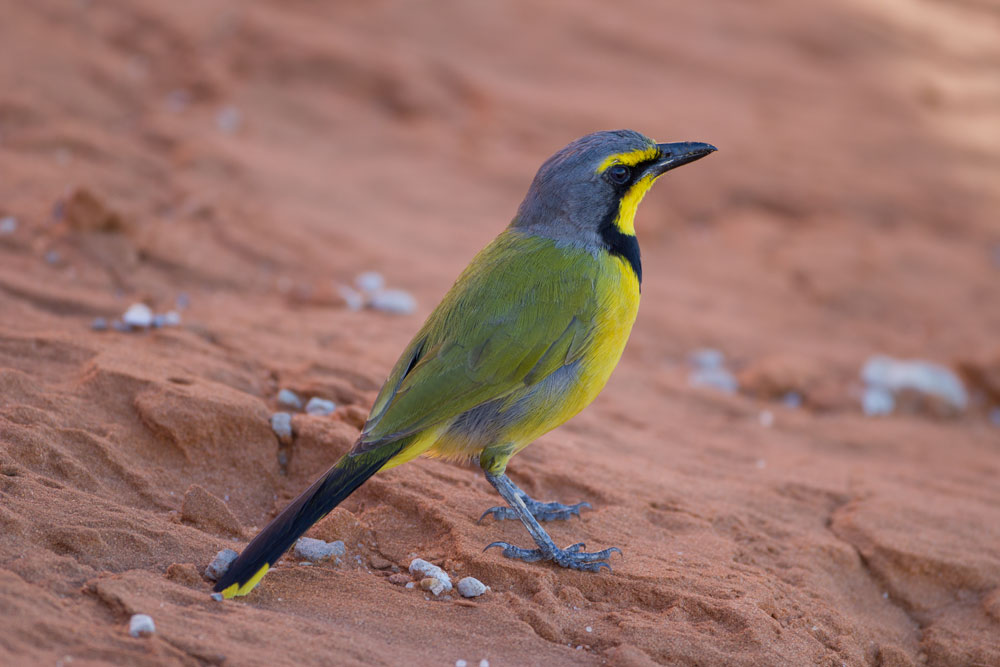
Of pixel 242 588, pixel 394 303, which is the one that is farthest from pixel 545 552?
pixel 394 303

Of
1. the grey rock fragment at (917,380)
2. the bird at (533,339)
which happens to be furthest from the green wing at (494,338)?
the grey rock fragment at (917,380)

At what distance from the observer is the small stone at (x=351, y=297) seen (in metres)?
6.01

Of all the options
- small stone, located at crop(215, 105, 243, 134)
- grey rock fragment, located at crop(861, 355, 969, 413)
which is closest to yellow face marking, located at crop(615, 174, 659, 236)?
grey rock fragment, located at crop(861, 355, 969, 413)

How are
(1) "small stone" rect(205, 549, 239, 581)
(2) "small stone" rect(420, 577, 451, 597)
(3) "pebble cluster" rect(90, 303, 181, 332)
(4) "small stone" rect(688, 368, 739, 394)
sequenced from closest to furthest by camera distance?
→ (1) "small stone" rect(205, 549, 239, 581)
(2) "small stone" rect(420, 577, 451, 597)
(3) "pebble cluster" rect(90, 303, 181, 332)
(4) "small stone" rect(688, 368, 739, 394)

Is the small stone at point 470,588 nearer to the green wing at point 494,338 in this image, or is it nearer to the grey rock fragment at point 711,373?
the green wing at point 494,338

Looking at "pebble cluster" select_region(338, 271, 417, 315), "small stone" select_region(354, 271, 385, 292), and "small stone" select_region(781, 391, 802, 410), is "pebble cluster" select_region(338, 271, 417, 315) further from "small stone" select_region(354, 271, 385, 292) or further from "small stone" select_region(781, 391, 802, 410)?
"small stone" select_region(781, 391, 802, 410)

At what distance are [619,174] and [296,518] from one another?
6.49ft

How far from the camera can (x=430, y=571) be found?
11.4 ft

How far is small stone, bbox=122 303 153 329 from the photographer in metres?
4.88

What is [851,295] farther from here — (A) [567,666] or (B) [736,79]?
(A) [567,666]

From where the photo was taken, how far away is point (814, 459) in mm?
5234

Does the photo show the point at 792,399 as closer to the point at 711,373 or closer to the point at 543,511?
the point at 711,373

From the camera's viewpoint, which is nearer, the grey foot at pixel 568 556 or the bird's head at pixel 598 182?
the grey foot at pixel 568 556

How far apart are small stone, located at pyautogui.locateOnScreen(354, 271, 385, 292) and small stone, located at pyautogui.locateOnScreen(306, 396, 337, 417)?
180 cm
